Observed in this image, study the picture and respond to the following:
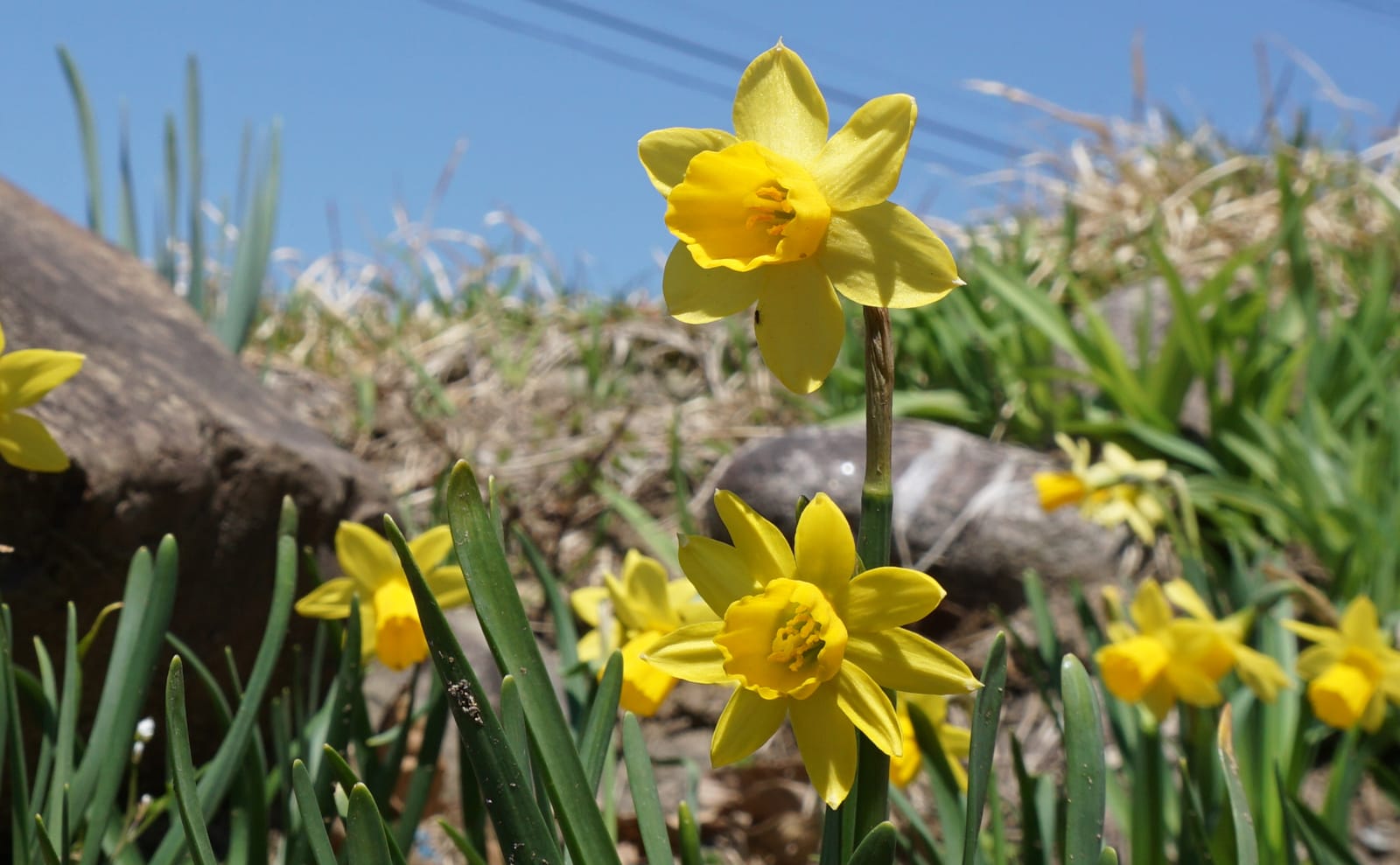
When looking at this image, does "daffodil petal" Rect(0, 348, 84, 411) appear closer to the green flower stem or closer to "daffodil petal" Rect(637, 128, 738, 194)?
"daffodil petal" Rect(637, 128, 738, 194)

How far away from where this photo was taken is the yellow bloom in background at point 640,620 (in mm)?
996

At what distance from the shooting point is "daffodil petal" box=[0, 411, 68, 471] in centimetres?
89

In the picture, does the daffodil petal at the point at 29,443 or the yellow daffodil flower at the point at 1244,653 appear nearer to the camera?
the daffodil petal at the point at 29,443

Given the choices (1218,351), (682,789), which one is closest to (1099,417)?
(1218,351)

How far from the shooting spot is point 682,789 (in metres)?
2.21

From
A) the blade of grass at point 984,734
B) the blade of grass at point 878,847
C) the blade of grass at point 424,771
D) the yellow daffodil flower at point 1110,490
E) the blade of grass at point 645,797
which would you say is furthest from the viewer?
the yellow daffodil flower at point 1110,490

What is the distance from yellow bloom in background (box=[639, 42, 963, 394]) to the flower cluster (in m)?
0.99

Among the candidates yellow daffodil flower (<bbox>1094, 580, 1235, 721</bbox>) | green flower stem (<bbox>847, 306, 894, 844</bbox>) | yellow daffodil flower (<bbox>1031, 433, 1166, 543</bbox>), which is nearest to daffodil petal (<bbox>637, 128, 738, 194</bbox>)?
green flower stem (<bbox>847, 306, 894, 844</bbox>)

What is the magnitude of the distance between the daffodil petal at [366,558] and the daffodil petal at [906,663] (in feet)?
2.16

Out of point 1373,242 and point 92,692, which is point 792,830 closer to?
point 92,692

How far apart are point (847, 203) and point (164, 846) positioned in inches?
33.7

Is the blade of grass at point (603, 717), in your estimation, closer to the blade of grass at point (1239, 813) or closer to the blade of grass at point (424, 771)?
the blade of grass at point (424, 771)

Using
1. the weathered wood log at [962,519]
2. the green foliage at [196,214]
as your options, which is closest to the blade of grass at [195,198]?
the green foliage at [196,214]

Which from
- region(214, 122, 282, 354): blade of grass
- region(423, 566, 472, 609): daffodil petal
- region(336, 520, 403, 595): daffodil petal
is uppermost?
region(214, 122, 282, 354): blade of grass
